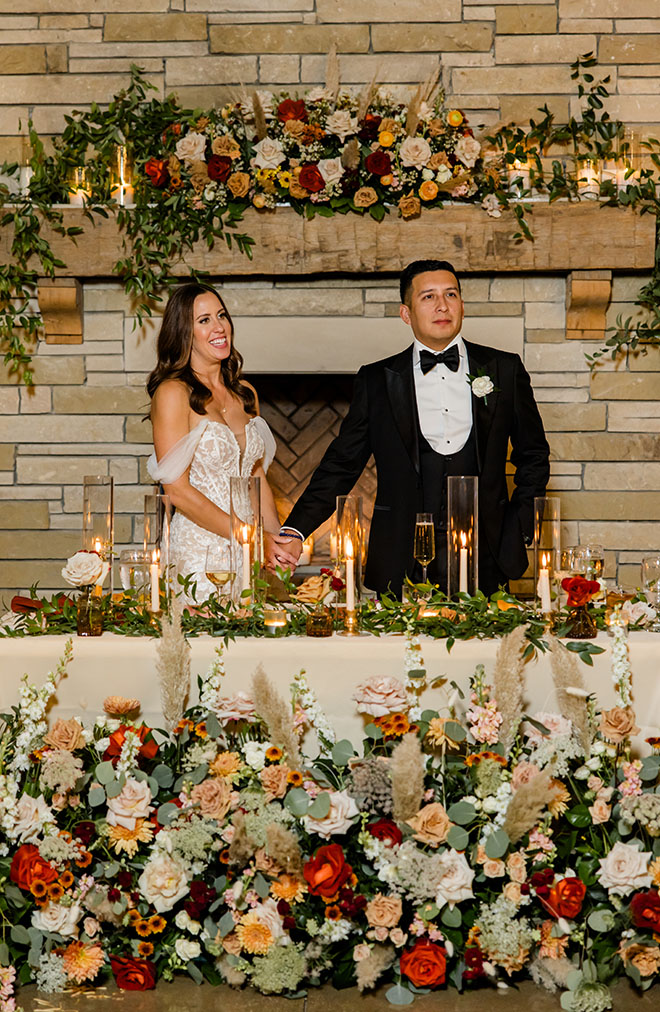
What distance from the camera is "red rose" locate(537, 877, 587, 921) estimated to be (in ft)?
6.65

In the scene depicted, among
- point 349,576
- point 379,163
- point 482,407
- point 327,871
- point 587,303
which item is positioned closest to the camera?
point 327,871

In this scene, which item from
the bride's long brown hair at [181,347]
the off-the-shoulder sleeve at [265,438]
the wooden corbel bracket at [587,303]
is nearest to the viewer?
the bride's long brown hair at [181,347]

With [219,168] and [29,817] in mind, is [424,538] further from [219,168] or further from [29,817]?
[219,168]

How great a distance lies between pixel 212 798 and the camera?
211cm

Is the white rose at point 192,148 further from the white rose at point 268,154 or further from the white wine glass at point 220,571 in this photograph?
the white wine glass at point 220,571

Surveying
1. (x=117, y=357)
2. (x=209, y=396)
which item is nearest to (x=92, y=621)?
(x=209, y=396)

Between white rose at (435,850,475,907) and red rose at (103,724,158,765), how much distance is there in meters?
0.63

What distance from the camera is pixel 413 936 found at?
2.14 metres

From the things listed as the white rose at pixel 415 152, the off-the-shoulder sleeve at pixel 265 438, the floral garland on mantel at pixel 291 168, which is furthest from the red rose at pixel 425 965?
the white rose at pixel 415 152

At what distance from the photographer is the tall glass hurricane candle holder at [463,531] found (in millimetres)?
2404

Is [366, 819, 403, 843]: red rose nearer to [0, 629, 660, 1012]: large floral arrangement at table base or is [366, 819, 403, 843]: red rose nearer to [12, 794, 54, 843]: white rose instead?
[0, 629, 660, 1012]: large floral arrangement at table base

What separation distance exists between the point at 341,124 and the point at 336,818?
9.42 ft

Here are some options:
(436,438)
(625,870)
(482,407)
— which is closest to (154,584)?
(625,870)

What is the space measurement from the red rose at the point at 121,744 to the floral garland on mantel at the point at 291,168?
95.6 inches
